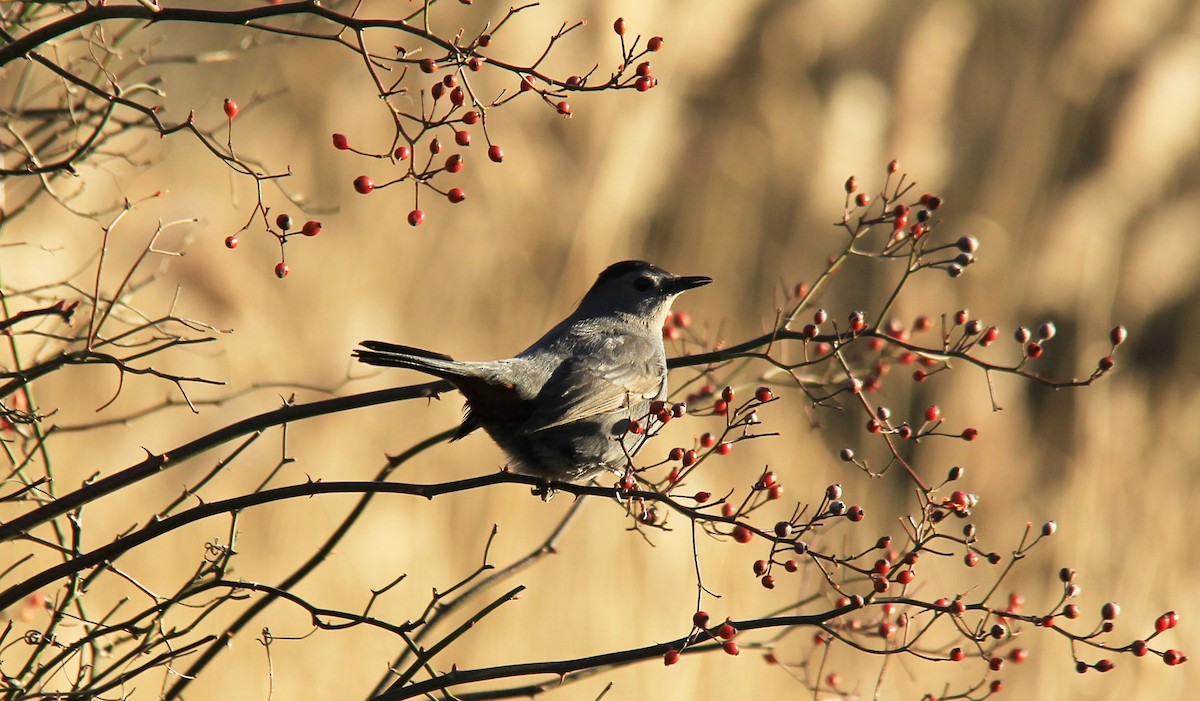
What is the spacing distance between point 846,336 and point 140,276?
208 inches

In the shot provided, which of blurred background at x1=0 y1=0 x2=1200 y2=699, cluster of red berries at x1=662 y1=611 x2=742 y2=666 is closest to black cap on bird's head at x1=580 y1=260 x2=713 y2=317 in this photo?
blurred background at x1=0 y1=0 x2=1200 y2=699

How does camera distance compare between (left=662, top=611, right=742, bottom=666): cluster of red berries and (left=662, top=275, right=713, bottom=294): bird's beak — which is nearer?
(left=662, top=611, right=742, bottom=666): cluster of red berries

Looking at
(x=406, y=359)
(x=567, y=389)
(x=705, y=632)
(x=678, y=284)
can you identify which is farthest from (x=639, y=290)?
(x=705, y=632)

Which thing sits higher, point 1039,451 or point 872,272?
point 872,272

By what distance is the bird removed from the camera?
10.6 feet

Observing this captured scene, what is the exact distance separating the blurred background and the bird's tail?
2.58 meters

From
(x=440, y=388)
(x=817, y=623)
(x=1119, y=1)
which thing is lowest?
(x=817, y=623)

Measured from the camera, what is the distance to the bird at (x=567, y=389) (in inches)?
127

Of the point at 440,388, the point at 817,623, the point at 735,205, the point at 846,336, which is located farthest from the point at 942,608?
the point at 735,205

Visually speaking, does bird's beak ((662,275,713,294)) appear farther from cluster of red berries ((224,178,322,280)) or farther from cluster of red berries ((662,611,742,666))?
cluster of red berries ((662,611,742,666))

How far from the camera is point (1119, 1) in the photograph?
8.27 metres

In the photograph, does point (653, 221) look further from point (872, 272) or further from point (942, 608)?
point (942, 608)

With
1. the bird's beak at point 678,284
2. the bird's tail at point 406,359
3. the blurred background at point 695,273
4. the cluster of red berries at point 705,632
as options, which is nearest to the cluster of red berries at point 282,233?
the bird's tail at point 406,359

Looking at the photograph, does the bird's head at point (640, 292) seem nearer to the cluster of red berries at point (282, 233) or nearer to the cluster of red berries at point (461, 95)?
the cluster of red berries at point (461, 95)
